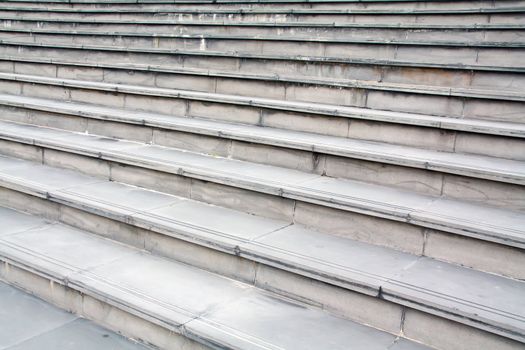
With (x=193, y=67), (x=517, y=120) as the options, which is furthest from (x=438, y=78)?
(x=193, y=67)

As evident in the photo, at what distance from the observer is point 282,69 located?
17.9ft

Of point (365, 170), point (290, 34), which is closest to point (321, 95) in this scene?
point (365, 170)

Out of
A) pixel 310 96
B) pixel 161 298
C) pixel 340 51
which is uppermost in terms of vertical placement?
pixel 340 51

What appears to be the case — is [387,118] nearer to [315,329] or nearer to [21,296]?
[315,329]

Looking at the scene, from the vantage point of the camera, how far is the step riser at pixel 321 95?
4055 millimetres

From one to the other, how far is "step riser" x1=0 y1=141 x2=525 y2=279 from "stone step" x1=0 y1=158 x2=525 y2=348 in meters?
0.06

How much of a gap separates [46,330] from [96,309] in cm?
28

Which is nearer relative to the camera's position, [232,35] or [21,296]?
[21,296]

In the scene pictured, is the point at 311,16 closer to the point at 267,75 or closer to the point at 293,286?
the point at 267,75

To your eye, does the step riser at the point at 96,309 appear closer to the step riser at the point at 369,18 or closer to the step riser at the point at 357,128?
the step riser at the point at 357,128

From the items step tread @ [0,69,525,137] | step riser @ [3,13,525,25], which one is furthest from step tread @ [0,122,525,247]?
step riser @ [3,13,525,25]

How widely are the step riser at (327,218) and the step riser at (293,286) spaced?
0.15 m

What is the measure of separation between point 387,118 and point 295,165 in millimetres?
802

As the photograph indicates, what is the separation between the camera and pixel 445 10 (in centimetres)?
582
